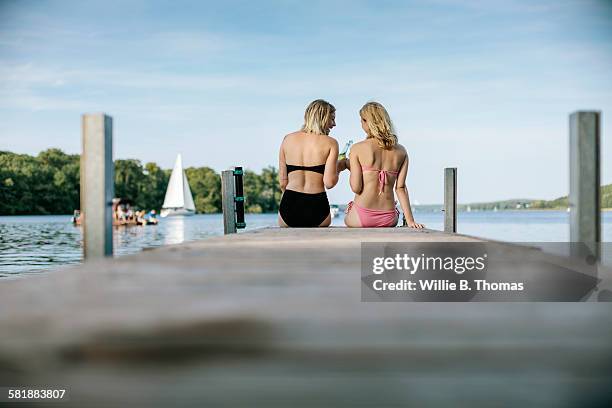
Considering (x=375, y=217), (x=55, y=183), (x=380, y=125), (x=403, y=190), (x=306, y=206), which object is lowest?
(x=375, y=217)

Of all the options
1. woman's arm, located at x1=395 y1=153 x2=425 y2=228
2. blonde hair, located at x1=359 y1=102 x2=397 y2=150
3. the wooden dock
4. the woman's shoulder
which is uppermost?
blonde hair, located at x1=359 y1=102 x2=397 y2=150

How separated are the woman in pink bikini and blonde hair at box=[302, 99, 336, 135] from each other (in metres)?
0.31

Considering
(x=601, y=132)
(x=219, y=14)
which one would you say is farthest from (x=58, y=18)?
(x=601, y=132)

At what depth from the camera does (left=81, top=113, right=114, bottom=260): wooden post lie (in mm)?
3744

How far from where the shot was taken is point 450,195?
8.35 metres

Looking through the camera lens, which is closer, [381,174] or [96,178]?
[96,178]

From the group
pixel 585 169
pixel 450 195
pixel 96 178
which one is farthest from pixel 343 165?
pixel 585 169

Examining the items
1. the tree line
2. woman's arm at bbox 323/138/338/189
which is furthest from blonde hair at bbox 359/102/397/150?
the tree line

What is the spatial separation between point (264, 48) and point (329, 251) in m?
45.0

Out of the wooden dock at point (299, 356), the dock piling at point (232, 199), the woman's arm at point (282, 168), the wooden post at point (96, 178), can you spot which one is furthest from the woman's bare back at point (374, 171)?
the wooden dock at point (299, 356)

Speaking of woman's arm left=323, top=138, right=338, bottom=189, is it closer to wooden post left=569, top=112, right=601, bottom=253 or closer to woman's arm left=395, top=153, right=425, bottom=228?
woman's arm left=395, top=153, right=425, bottom=228

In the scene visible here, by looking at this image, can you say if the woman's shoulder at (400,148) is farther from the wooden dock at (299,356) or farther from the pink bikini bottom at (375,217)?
the wooden dock at (299,356)

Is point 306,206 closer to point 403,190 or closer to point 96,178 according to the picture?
point 403,190

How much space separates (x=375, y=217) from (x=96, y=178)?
3.13 m
